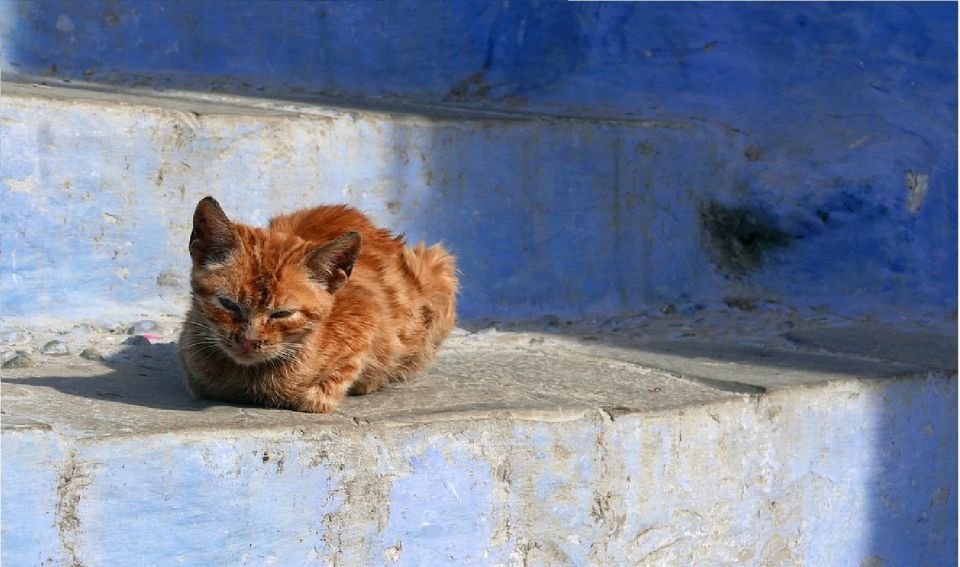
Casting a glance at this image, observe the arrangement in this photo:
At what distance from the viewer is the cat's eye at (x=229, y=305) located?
3.23m

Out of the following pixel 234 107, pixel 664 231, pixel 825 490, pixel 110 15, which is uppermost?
pixel 110 15

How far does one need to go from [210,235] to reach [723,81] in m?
3.54

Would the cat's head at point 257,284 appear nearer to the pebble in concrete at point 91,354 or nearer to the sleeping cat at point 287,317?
the sleeping cat at point 287,317

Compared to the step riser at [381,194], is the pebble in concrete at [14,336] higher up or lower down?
lower down

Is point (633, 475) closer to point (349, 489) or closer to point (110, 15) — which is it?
point (349, 489)

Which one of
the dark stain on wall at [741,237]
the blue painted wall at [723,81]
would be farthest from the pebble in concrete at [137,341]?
the dark stain on wall at [741,237]

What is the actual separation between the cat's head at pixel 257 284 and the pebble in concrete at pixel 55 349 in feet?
2.91

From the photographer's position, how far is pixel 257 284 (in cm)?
321

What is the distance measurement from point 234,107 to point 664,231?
2075mm

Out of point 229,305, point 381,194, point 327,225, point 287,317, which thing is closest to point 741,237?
point 381,194

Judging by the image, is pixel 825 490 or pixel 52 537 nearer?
pixel 52 537

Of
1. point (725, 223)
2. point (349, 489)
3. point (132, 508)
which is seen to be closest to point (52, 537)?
point (132, 508)

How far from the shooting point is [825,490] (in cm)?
411

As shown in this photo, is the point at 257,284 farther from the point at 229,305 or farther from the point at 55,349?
the point at 55,349
